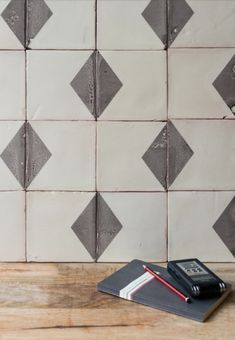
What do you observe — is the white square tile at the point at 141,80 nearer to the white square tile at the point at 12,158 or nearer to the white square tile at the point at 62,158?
the white square tile at the point at 62,158

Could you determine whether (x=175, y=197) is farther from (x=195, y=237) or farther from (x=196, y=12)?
(x=196, y=12)

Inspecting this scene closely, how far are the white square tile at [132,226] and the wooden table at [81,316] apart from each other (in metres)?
0.12

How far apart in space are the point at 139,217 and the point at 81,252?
0.52 feet

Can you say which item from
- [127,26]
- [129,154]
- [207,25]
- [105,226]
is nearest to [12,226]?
[105,226]

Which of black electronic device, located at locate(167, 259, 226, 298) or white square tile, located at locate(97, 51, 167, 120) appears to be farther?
white square tile, located at locate(97, 51, 167, 120)

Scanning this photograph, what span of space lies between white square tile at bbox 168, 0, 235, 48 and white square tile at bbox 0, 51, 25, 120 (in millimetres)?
353

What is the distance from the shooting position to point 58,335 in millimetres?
754

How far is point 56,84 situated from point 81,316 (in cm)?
53

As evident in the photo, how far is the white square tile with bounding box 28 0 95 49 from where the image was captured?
1094 mm

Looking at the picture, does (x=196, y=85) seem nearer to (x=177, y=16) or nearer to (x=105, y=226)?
(x=177, y=16)

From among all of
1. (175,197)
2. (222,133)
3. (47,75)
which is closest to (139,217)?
(175,197)

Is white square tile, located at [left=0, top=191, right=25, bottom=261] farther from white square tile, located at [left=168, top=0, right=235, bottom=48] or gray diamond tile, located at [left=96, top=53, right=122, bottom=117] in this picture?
white square tile, located at [left=168, top=0, right=235, bottom=48]

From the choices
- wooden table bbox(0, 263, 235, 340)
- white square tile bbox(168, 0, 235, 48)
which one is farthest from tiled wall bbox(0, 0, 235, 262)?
wooden table bbox(0, 263, 235, 340)

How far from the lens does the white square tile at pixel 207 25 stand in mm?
1083
